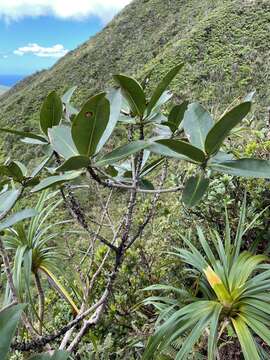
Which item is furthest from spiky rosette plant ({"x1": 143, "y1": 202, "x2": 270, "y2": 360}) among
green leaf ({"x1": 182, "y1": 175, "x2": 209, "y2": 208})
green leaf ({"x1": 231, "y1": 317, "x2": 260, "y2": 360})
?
green leaf ({"x1": 182, "y1": 175, "x2": 209, "y2": 208})

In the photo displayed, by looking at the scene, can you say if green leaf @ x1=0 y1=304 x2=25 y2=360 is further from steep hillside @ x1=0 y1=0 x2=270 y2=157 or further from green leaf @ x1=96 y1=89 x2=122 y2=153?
steep hillside @ x1=0 y1=0 x2=270 y2=157

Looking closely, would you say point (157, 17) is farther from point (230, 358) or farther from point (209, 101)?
point (230, 358)

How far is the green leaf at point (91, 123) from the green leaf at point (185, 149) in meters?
0.11

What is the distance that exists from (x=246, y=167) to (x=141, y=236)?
4.84ft

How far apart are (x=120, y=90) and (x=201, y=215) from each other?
133cm

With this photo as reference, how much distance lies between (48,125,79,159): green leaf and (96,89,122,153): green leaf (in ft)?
0.19

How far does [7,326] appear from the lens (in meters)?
0.59

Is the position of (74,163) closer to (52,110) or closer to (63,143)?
(63,143)

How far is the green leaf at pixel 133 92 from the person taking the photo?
82 centimetres

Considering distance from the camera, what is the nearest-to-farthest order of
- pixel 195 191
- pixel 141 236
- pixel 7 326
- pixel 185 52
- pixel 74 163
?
pixel 7 326
pixel 74 163
pixel 195 191
pixel 141 236
pixel 185 52

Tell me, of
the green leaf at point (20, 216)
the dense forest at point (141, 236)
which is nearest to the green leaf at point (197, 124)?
the dense forest at point (141, 236)

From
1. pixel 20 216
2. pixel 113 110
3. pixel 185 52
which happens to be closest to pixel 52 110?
pixel 113 110

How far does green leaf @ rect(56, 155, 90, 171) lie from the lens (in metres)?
0.68

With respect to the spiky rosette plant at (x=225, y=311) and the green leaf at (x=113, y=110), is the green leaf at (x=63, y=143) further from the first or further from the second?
the spiky rosette plant at (x=225, y=311)
